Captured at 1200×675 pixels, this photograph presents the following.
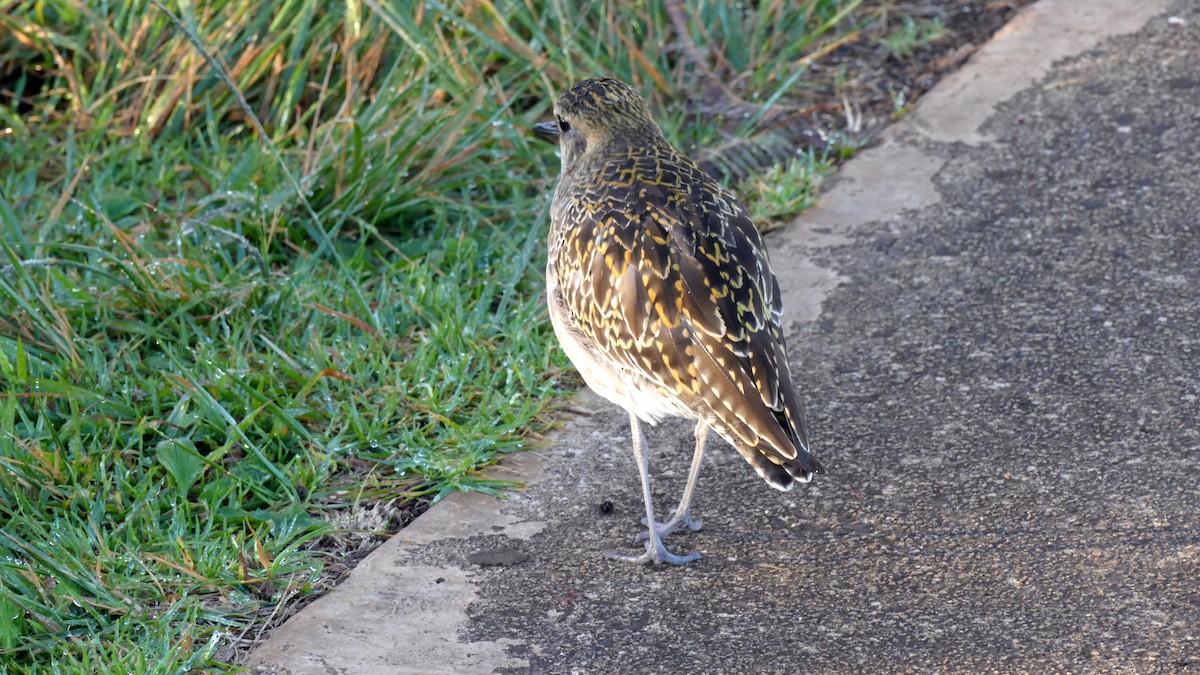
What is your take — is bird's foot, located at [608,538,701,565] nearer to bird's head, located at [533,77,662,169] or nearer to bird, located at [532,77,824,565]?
bird, located at [532,77,824,565]

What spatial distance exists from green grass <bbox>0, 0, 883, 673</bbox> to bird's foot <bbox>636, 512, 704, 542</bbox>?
1.86ft

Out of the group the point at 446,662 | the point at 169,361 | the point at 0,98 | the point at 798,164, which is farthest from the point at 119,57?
the point at 446,662

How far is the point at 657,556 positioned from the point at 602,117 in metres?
1.72

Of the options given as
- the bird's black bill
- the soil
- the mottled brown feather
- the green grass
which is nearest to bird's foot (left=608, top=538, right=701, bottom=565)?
the mottled brown feather

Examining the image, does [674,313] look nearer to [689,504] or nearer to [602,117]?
[689,504]

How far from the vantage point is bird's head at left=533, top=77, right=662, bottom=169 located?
5.01m

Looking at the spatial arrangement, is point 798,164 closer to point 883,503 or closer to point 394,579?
point 883,503

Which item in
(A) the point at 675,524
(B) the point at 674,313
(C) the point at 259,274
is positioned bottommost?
(A) the point at 675,524

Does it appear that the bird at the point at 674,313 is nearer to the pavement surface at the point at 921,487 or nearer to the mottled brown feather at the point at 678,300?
the mottled brown feather at the point at 678,300

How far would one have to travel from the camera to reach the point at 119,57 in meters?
7.11

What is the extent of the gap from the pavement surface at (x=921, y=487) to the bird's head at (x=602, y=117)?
1038 millimetres

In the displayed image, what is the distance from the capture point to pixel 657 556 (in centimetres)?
430

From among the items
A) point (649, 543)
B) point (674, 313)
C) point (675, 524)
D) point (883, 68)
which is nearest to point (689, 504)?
point (675, 524)

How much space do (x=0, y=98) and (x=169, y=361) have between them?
2.93 m
